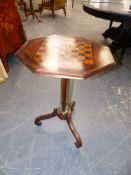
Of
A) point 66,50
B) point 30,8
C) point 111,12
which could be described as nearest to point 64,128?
point 66,50

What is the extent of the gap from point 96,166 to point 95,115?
0.52 meters

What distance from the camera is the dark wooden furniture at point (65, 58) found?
2.91 feet

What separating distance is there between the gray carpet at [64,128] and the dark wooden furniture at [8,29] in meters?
0.26

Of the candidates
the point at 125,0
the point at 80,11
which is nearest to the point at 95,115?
the point at 125,0

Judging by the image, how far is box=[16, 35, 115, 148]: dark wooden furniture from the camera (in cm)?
89

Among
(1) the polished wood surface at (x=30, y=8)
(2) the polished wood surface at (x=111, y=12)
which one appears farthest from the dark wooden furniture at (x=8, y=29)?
(1) the polished wood surface at (x=30, y=8)

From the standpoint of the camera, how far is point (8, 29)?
2.14 m

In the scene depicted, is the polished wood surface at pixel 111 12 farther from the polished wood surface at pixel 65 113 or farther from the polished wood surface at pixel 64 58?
the polished wood surface at pixel 65 113

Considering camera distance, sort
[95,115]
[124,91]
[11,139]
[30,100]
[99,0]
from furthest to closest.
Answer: [99,0] → [124,91] → [30,100] → [95,115] → [11,139]

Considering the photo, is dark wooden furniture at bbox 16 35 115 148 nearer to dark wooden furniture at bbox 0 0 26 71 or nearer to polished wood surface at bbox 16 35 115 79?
polished wood surface at bbox 16 35 115 79

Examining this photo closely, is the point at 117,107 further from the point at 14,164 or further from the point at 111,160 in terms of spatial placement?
the point at 14,164

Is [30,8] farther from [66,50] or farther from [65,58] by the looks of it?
[65,58]

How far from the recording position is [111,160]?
1268mm

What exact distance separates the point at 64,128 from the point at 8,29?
1.48 m
